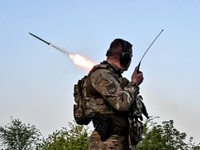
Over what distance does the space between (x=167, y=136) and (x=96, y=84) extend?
4874 cm

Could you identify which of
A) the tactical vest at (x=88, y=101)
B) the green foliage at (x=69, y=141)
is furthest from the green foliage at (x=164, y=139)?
the tactical vest at (x=88, y=101)

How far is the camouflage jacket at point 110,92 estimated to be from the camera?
359 inches

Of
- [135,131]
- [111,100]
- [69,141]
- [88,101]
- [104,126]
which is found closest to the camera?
[111,100]

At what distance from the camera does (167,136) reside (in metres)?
56.8

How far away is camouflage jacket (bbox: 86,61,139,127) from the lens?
912 centimetres

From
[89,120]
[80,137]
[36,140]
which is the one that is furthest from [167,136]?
[89,120]

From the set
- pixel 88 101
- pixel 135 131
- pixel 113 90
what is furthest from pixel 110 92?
pixel 135 131

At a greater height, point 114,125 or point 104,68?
point 104,68

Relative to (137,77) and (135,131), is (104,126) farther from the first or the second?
(137,77)

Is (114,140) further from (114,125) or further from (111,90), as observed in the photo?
(111,90)

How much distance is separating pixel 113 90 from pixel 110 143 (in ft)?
3.50

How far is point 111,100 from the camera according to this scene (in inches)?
360

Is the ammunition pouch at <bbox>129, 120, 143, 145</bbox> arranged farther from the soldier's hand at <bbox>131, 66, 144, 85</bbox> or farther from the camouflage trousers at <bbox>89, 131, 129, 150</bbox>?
the soldier's hand at <bbox>131, 66, 144, 85</bbox>

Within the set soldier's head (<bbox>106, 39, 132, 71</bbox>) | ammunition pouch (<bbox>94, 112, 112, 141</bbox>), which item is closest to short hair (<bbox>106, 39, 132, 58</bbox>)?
soldier's head (<bbox>106, 39, 132, 71</bbox>)
